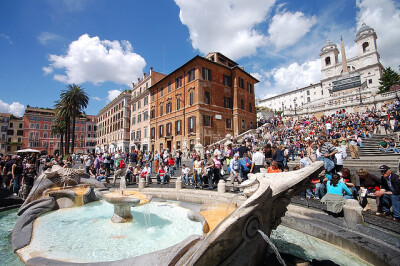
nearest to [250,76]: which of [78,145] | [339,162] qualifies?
[339,162]

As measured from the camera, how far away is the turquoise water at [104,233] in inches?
128

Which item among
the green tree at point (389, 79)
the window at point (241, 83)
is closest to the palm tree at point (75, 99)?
the window at point (241, 83)

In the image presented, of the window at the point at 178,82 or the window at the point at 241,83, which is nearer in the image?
the window at the point at 178,82

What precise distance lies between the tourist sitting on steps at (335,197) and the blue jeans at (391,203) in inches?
25.6

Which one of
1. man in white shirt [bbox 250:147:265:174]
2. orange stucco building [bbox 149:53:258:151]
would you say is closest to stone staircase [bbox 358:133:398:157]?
man in white shirt [bbox 250:147:265:174]

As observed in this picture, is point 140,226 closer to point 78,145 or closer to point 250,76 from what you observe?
point 250,76

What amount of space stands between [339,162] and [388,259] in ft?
16.0

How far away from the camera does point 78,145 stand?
67000mm

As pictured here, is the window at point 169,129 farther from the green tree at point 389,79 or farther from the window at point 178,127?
the green tree at point 389,79

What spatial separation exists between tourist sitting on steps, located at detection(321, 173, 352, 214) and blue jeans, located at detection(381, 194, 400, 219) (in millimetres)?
650

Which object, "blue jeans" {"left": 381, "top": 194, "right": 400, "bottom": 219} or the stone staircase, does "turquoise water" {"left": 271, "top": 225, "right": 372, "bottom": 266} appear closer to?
"blue jeans" {"left": 381, "top": 194, "right": 400, "bottom": 219}

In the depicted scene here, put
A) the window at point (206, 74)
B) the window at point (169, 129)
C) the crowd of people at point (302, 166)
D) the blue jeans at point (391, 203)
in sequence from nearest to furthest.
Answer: the blue jeans at point (391, 203) → the crowd of people at point (302, 166) → the window at point (206, 74) → the window at point (169, 129)

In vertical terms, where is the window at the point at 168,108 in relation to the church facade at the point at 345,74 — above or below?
below

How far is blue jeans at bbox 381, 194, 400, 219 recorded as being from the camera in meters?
4.04
